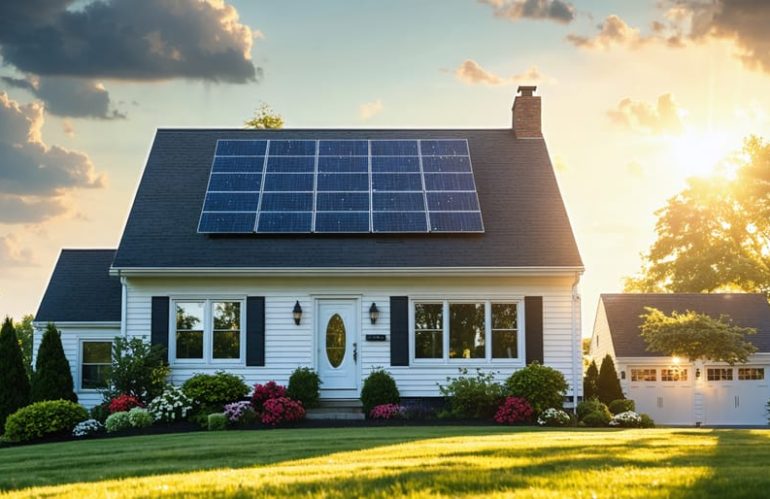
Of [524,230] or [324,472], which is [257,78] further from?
[324,472]

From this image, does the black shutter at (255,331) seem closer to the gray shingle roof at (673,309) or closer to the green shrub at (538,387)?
the green shrub at (538,387)

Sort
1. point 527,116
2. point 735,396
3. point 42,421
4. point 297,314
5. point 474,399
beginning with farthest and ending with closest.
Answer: point 735,396 → point 527,116 → point 297,314 → point 474,399 → point 42,421

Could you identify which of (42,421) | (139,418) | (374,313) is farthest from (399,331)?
(42,421)

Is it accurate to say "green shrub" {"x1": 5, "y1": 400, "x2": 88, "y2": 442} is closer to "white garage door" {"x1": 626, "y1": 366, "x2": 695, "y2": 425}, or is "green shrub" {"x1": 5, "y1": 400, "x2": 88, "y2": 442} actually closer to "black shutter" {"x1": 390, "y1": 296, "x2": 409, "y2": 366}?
"black shutter" {"x1": 390, "y1": 296, "x2": 409, "y2": 366}

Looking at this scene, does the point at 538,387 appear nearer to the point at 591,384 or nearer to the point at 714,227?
the point at 591,384

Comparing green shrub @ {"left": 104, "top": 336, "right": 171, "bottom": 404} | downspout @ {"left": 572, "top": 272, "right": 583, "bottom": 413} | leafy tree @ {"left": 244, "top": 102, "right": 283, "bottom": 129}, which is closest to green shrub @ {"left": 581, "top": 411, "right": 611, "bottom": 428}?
downspout @ {"left": 572, "top": 272, "right": 583, "bottom": 413}

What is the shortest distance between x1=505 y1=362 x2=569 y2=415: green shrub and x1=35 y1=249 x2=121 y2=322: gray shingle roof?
32.7ft

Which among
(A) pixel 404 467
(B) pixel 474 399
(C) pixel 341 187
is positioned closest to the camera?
(A) pixel 404 467

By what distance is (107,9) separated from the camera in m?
24.4

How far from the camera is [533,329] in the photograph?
2184cm

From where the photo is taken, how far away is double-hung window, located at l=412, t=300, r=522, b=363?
21.9 metres

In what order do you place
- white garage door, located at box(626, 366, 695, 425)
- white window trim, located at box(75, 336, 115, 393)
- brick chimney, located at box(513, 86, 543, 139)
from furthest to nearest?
white garage door, located at box(626, 366, 695, 425), brick chimney, located at box(513, 86, 543, 139), white window trim, located at box(75, 336, 115, 393)

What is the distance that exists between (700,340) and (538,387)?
35.4 feet

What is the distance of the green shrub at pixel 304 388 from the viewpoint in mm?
20906
